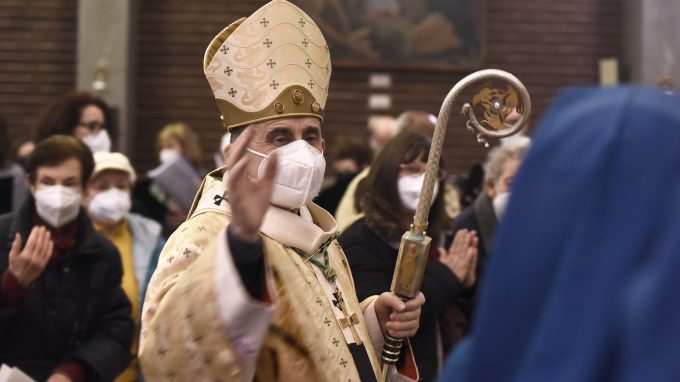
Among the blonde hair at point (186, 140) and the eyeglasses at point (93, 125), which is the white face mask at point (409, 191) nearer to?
the eyeglasses at point (93, 125)

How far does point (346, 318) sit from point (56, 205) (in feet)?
6.68

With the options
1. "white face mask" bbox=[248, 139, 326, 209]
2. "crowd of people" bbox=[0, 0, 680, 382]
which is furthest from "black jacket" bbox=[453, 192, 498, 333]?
"white face mask" bbox=[248, 139, 326, 209]

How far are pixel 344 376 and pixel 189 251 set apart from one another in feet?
1.60

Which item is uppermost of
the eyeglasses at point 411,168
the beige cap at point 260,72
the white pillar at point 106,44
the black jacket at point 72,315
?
the white pillar at point 106,44

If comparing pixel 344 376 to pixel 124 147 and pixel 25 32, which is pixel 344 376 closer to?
pixel 124 147

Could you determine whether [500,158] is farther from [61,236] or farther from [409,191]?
[61,236]

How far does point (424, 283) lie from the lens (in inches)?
187

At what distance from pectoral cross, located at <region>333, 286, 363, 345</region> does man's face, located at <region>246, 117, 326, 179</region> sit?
15.1 inches

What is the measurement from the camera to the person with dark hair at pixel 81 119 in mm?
6180

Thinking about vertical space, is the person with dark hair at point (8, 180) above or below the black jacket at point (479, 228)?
above

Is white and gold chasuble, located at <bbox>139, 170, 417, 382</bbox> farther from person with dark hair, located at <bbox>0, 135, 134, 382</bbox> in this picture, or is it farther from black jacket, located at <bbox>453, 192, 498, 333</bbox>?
black jacket, located at <bbox>453, 192, 498, 333</bbox>

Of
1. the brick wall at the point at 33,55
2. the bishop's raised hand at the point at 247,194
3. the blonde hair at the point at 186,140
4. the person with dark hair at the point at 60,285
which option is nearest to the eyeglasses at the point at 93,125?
the person with dark hair at the point at 60,285

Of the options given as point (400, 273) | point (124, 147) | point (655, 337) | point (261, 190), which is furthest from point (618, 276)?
point (124, 147)

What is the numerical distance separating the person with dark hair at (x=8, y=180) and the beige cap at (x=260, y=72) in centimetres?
299
